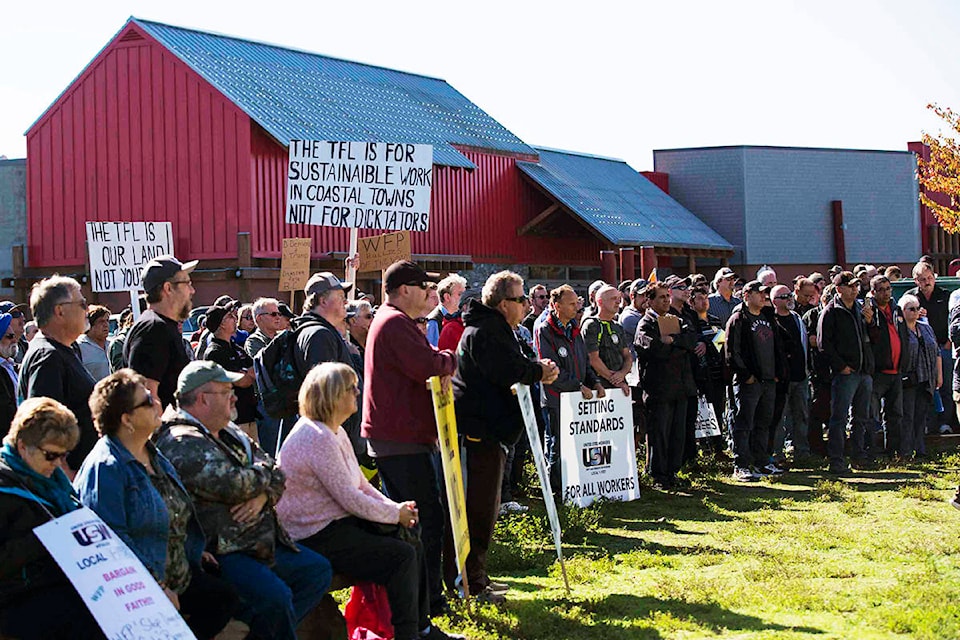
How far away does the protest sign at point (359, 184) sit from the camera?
13125 millimetres

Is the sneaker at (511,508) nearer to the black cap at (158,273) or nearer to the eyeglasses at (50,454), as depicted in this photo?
the black cap at (158,273)

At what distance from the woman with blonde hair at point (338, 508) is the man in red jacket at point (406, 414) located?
61cm

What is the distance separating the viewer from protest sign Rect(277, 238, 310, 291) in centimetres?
1462

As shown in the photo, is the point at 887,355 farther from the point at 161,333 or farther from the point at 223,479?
the point at 223,479

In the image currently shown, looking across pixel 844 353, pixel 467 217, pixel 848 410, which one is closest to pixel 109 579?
pixel 844 353

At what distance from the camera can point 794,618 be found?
7152 millimetres

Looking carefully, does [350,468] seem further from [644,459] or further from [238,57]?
[238,57]

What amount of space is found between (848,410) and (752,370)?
1566 millimetres

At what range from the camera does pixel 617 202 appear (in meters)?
36.1

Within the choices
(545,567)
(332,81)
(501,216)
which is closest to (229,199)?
(332,81)

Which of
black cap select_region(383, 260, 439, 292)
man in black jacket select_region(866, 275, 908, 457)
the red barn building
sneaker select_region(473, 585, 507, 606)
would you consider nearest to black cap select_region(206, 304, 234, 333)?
black cap select_region(383, 260, 439, 292)

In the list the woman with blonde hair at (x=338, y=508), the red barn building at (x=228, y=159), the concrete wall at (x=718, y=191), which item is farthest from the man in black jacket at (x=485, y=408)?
the concrete wall at (x=718, y=191)

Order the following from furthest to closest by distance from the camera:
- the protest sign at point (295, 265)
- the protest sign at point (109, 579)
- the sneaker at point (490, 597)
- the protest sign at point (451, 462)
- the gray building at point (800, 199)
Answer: the gray building at point (800, 199) < the protest sign at point (295, 265) < the sneaker at point (490, 597) < the protest sign at point (451, 462) < the protest sign at point (109, 579)

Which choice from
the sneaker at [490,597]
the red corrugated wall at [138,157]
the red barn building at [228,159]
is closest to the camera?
the sneaker at [490,597]
